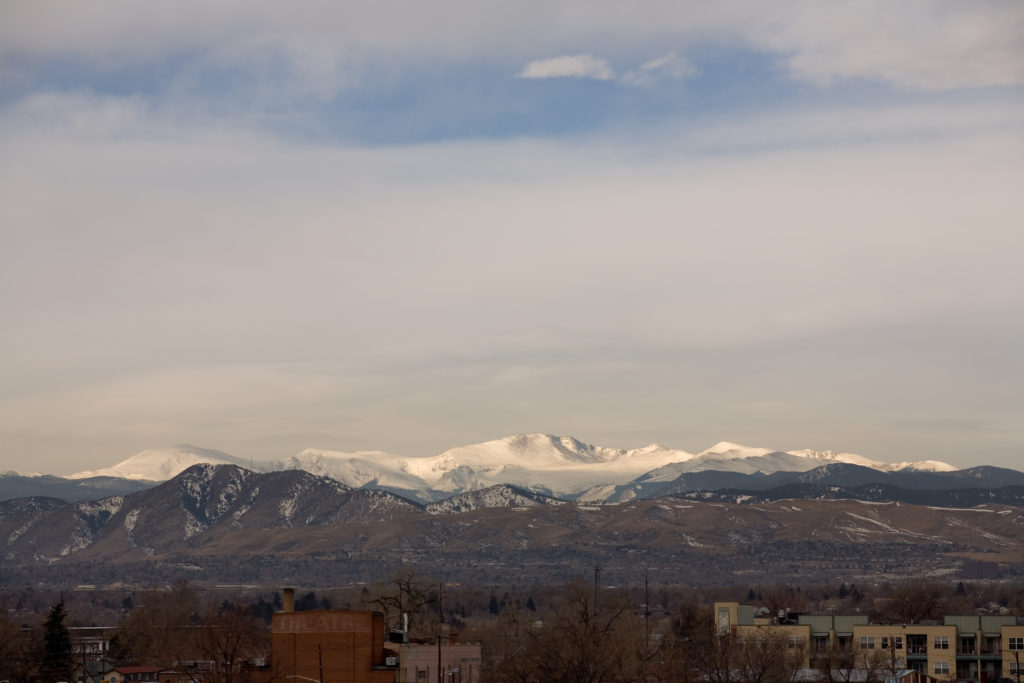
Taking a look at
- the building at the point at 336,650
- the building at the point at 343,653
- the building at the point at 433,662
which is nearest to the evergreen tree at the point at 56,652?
the building at the point at 343,653

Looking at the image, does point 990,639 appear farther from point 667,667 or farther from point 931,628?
point 667,667

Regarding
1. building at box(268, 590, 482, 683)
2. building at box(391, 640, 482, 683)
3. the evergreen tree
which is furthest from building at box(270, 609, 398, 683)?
the evergreen tree

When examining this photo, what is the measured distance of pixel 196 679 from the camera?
147125 mm

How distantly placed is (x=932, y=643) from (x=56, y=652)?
102 metres

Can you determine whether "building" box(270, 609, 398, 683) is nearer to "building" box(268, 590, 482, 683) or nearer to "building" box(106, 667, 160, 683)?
"building" box(268, 590, 482, 683)

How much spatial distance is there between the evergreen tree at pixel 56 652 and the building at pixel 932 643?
78.9 metres

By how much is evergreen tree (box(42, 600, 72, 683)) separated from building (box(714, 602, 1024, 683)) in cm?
7892

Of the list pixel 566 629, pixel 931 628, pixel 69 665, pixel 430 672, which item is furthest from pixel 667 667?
pixel 69 665

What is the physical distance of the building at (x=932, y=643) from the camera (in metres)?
181

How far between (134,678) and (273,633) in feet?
209

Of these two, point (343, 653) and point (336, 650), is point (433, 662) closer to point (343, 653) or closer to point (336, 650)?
point (343, 653)

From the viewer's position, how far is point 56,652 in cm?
18588

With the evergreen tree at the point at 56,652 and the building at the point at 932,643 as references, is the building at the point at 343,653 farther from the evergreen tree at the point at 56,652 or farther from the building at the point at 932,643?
the building at the point at 932,643

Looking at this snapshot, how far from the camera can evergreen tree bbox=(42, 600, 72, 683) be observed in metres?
179
